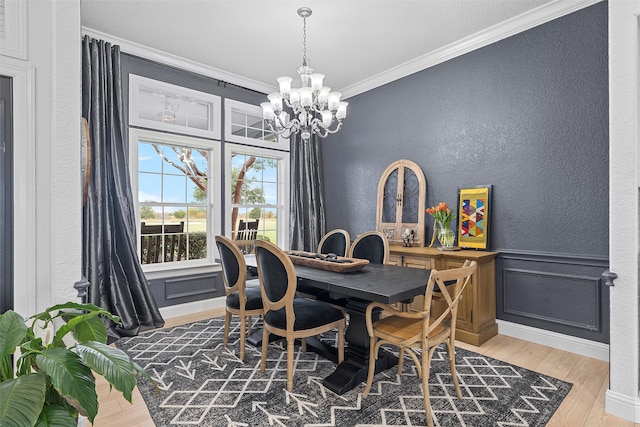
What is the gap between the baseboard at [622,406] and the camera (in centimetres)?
202

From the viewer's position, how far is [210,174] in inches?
176

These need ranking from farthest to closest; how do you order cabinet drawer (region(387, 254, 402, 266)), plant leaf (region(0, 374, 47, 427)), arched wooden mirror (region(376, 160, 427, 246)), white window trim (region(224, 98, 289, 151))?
1. white window trim (region(224, 98, 289, 151))
2. arched wooden mirror (region(376, 160, 427, 246))
3. cabinet drawer (region(387, 254, 402, 266))
4. plant leaf (region(0, 374, 47, 427))

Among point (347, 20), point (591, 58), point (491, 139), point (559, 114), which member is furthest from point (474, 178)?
point (347, 20)

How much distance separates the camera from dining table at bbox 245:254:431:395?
2197 mm

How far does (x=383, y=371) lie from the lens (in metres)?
2.62

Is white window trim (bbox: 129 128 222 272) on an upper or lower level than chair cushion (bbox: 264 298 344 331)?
upper

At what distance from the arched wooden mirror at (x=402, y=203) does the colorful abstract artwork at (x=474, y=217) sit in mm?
469

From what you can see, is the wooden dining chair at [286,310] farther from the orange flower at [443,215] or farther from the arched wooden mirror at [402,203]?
the arched wooden mirror at [402,203]

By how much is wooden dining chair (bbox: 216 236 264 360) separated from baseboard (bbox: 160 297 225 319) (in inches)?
50.8

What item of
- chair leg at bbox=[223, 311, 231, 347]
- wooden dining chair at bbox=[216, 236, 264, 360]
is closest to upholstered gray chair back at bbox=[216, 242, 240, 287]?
wooden dining chair at bbox=[216, 236, 264, 360]

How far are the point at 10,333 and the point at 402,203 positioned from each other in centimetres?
383

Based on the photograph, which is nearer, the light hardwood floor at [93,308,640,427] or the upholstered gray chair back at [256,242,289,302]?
the light hardwood floor at [93,308,640,427]

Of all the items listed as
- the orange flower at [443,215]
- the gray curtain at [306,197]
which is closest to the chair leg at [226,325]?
the gray curtain at [306,197]

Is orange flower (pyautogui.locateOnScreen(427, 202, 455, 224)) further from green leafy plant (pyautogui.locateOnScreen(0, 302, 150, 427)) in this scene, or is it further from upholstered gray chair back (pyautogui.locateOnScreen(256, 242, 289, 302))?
green leafy plant (pyautogui.locateOnScreen(0, 302, 150, 427))
